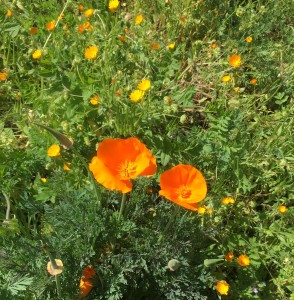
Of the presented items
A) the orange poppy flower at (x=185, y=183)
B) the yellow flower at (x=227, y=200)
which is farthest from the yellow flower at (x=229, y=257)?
the orange poppy flower at (x=185, y=183)

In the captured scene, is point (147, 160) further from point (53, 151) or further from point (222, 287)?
point (222, 287)

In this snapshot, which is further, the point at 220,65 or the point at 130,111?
the point at 220,65

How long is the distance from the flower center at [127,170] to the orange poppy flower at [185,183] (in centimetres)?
12

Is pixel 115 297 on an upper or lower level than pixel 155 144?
lower

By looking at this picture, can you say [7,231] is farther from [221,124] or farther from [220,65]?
[220,65]

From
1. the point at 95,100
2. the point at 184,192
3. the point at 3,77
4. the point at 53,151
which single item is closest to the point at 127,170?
the point at 184,192

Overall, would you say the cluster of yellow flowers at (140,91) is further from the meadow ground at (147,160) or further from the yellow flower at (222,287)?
the yellow flower at (222,287)

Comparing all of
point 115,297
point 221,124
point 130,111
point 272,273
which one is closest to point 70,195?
Result: point 115,297

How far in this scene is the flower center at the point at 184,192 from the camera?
1.62m

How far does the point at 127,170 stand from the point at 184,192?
26 centimetres

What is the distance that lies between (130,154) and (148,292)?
0.65 m

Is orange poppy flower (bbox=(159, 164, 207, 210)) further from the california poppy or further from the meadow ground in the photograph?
the california poppy

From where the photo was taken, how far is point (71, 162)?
2180 millimetres

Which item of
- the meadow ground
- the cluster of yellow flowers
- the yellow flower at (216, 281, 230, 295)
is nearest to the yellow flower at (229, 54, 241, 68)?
the meadow ground
